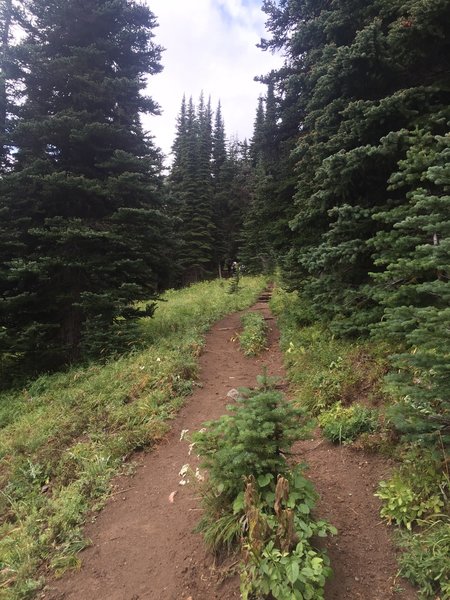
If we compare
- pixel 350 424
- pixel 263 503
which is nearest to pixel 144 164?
pixel 350 424

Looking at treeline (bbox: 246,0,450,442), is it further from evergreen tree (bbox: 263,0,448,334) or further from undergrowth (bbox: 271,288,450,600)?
undergrowth (bbox: 271,288,450,600)

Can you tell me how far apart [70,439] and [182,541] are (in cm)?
367

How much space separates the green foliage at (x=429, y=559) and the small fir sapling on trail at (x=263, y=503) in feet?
2.29

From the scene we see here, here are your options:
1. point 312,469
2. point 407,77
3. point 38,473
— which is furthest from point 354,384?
point 407,77

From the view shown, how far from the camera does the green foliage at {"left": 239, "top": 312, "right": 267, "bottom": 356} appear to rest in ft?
35.6

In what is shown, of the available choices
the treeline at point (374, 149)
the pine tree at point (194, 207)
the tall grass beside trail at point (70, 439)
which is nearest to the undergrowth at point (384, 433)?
the treeline at point (374, 149)

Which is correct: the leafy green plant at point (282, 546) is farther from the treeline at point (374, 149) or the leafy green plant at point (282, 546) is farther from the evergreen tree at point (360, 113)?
the evergreen tree at point (360, 113)

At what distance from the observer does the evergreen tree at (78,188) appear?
10438 millimetres

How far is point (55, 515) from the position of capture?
16.6ft

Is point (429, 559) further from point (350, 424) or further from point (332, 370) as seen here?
point (332, 370)

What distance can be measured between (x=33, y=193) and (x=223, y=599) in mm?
10964

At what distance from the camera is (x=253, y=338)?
11258mm

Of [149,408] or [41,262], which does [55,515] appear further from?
[41,262]

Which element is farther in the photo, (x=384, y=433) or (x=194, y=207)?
(x=194, y=207)
